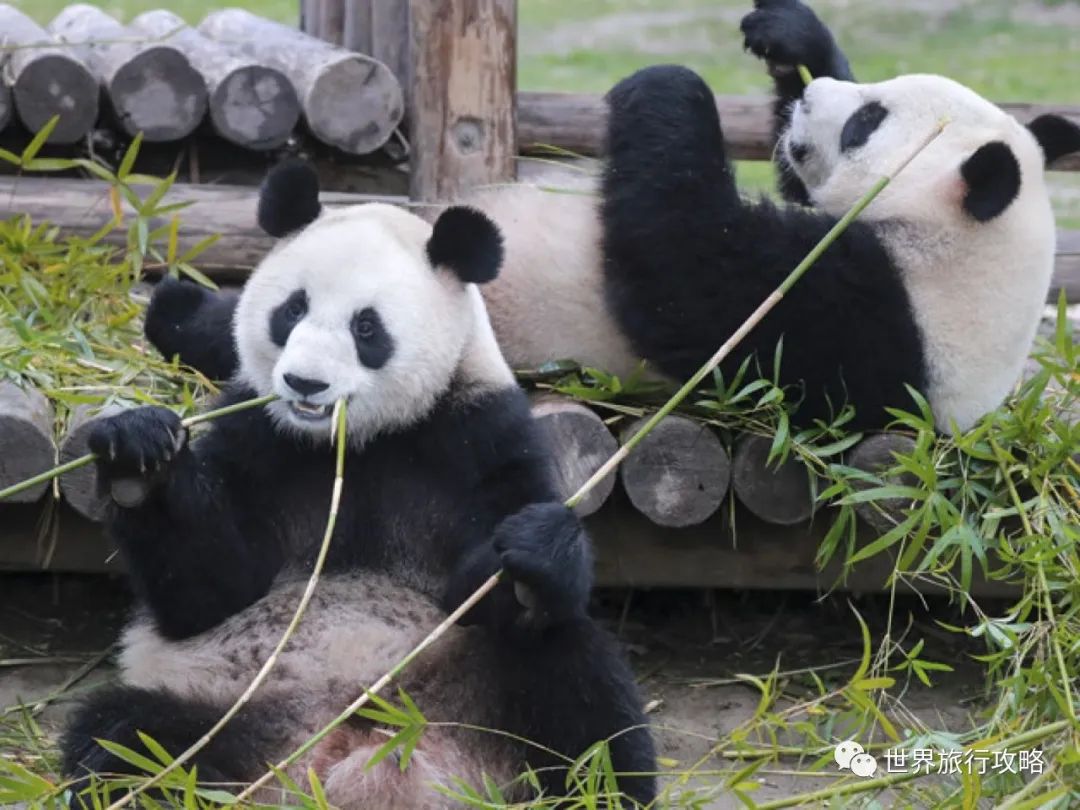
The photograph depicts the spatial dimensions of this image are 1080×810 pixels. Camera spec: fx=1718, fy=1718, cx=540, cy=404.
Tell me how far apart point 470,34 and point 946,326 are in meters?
1.38

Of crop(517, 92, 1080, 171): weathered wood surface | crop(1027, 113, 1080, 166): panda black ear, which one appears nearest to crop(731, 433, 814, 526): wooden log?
crop(1027, 113, 1080, 166): panda black ear

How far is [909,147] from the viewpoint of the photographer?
3928 millimetres

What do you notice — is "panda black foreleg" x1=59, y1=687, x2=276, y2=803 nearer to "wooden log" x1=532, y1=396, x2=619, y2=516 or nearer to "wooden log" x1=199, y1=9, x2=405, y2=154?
"wooden log" x1=532, y1=396, x2=619, y2=516

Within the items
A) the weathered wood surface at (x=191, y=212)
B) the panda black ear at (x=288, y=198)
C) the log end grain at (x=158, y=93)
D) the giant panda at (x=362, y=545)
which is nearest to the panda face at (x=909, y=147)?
the weathered wood surface at (x=191, y=212)

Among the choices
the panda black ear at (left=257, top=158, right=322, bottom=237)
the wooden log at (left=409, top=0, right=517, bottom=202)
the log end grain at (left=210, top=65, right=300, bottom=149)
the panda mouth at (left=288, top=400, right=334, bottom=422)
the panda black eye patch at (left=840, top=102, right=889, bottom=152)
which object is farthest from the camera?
the log end grain at (left=210, top=65, right=300, bottom=149)

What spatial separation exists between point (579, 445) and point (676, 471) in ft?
0.75

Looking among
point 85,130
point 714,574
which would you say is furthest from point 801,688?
point 85,130

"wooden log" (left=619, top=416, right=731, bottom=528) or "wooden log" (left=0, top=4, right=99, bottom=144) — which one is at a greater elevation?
"wooden log" (left=0, top=4, right=99, bottom=144)

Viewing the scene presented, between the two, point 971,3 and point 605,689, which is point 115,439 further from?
point 971,3

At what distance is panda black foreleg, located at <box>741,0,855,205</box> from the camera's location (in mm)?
4371

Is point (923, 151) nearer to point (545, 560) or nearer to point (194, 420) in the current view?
point (545, 560)

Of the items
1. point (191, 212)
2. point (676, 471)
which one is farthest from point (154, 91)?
point (676, 471)

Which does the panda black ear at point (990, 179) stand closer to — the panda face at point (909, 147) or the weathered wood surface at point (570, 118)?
the panda face at point (909, 147)

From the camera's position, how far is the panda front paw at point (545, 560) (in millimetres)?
2721
